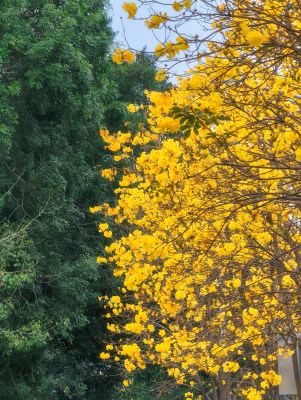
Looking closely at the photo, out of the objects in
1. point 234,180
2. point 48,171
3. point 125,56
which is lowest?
point 234,180

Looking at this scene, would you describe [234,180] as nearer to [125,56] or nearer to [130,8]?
[125,56]

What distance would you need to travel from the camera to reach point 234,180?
5.39m

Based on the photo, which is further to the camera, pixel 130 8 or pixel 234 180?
pixel 234 180

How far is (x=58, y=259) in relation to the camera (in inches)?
632

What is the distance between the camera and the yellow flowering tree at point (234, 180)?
4.25 metres

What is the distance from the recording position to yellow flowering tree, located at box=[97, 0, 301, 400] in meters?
4.25

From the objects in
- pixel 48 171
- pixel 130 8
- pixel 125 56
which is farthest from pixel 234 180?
pixel 48 171

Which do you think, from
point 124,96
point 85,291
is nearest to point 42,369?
point 85,291

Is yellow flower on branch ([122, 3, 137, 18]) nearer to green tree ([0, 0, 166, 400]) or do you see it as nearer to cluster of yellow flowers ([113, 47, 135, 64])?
cluster of yellow flowers ([113, 47, 135, 64])

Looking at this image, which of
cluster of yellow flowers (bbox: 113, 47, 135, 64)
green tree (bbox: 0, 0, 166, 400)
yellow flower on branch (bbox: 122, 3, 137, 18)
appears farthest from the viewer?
green tree (bbox: 0, 0, 166, 400)

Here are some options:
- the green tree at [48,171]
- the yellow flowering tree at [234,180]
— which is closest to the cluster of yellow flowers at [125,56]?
the yellow flowering tree at [234,180]

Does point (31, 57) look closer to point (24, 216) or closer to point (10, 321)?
point (24, 216)

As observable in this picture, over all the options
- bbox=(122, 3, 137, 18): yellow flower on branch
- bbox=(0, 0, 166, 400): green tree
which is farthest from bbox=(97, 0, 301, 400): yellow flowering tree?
bbox=(0, 0, 166, 400): green tree

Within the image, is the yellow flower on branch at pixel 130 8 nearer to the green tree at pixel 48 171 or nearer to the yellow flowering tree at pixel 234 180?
the yellow flowering tree at pixel 234 180
